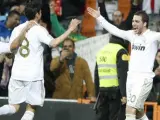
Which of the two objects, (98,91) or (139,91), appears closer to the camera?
(139,91)

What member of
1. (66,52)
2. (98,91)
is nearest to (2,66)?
(66,52)

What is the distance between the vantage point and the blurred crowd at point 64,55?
42.4ft

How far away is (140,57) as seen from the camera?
11414 mm

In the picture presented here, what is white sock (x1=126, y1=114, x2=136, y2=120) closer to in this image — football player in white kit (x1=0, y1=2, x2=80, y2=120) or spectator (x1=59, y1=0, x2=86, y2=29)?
football player in white kit (x1=0, y1=2, x2=80, y2=120)

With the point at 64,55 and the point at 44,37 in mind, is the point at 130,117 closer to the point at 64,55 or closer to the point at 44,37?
the point at 44,37

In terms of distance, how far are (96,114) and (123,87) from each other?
744mm

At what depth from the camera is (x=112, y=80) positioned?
1173 cm

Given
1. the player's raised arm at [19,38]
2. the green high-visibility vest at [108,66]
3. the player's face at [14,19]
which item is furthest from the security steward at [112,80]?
the player's face at [14,19]

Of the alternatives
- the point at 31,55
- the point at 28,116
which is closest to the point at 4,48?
the point at 31,55

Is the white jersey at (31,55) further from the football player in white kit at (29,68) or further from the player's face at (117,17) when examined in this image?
the player's face at (117,17)

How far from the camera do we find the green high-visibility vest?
11.6 metres

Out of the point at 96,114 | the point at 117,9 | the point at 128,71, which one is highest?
the point at 117,9

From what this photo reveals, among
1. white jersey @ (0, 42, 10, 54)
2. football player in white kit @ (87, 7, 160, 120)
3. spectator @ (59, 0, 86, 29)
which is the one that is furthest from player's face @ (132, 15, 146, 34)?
spectator @ (59, 0, 86, 29)

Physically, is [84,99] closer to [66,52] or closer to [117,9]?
[66,52]
